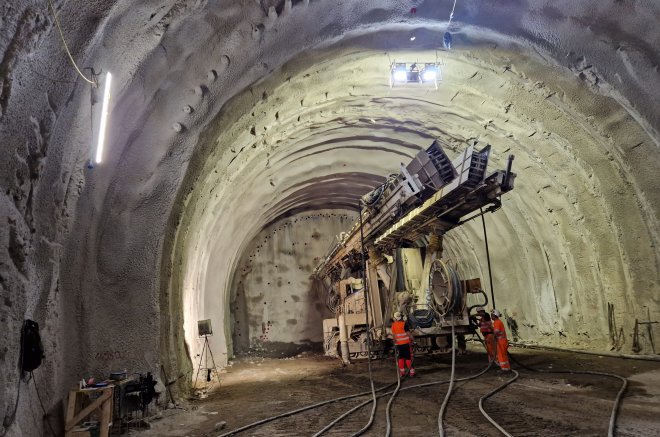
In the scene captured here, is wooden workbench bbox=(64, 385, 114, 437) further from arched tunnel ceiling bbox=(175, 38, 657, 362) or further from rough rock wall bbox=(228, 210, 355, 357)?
rough rock wall bbox=(228, 210, 355, 357)

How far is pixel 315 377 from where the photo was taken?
9750 mm

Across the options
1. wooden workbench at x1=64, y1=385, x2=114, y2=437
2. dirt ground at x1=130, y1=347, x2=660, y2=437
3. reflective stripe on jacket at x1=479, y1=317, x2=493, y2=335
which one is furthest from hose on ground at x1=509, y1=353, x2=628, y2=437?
wooden workbench at x1=64, y1=385, x2=114, y2=437

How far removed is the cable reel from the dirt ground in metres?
1.20

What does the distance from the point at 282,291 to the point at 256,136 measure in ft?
32.9

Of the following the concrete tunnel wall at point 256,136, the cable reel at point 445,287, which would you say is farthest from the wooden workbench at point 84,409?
the cable reel at point 445,287

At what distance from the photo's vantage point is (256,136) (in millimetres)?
8906

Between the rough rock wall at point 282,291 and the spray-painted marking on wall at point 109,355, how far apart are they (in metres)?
11.6

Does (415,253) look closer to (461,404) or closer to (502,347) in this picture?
(502,347)

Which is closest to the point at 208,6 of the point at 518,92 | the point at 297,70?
the point at 297,70

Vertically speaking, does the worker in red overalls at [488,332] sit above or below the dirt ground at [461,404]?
above

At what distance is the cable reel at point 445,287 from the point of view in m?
8.41

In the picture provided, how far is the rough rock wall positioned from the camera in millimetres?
17406

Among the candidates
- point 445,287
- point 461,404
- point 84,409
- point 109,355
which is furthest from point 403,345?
Result: point 84,409

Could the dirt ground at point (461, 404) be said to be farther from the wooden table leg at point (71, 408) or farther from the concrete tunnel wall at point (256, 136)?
the concrete tunnel wall at point (256, 136)
